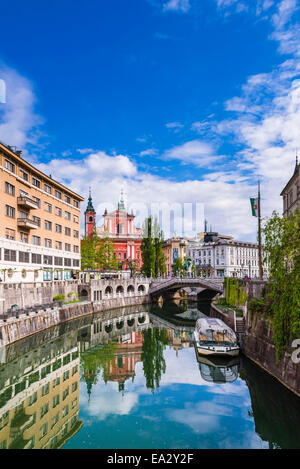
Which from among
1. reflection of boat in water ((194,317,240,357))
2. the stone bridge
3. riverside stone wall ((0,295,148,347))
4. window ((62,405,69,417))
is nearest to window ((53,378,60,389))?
window ((62,405,69,417))

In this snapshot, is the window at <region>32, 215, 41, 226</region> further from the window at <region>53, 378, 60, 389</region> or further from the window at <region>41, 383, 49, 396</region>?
the window at <region>41, 383, 49, 396</region>

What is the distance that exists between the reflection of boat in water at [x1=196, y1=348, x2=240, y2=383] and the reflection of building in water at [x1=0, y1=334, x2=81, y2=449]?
10.9 metres

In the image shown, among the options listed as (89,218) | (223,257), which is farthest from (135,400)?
(223,257)

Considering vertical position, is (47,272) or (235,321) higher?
(47,272)

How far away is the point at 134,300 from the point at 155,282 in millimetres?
8573

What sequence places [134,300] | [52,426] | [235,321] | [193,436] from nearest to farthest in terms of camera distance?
[193,436]
[52,426]
[235,321]
[134,300]

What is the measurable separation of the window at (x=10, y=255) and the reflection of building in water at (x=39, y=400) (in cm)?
1672

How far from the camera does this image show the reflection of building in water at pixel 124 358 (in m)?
27.6

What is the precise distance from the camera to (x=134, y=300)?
7938 cm

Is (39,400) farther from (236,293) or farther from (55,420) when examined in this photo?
(236,293)

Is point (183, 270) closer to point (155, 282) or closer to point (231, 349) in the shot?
point (155, 282)

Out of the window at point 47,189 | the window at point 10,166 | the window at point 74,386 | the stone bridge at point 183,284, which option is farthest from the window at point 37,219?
the stone bridge at point 183,284

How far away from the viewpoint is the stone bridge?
247 feet
